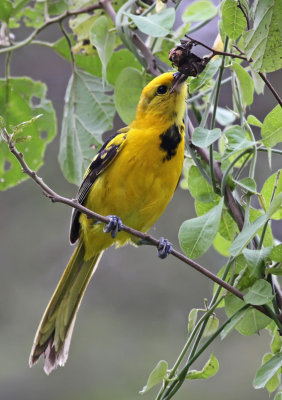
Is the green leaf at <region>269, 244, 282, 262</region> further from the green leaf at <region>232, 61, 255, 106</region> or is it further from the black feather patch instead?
the black feather patch

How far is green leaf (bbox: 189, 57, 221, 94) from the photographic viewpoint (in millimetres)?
1656

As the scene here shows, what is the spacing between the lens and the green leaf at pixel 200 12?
Answer: 2.11 meters

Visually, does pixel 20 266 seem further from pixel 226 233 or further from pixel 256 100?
pixel 226 233

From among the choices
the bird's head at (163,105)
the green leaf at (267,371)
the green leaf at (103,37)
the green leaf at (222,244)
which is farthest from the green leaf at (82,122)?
the green leaf at (267,371)

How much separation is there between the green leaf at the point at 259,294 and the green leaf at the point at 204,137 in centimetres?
36

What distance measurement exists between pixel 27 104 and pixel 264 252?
1.18 m

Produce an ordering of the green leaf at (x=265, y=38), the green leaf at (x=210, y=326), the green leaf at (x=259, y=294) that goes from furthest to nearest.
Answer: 1. the green leaf at (x=210, y=326)
2. the green leaf at (x=259, y=294)
3. the green leaf at (x=265, y=38)

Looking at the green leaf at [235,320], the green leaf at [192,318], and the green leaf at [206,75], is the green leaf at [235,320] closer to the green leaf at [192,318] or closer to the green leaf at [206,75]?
the green leaf at [192,318]

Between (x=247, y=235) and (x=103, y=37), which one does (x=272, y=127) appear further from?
(x=103, y=37)

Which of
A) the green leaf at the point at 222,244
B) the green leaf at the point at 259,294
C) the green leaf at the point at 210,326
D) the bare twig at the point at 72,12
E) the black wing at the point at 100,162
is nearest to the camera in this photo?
the green leaf at the point at 259,294

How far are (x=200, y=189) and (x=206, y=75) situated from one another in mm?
335

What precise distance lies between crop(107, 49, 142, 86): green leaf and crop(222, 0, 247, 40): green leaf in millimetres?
784

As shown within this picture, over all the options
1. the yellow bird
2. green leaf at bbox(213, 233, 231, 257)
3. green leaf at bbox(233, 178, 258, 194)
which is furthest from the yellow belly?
green leaf at bbox(233, 178, 258, 194)

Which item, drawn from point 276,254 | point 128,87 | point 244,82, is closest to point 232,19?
point 244,82
